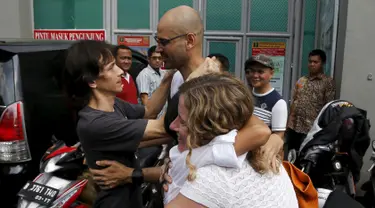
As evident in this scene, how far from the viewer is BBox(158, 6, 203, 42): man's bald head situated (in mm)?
2137

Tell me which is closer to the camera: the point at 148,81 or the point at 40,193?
the point at 40,193

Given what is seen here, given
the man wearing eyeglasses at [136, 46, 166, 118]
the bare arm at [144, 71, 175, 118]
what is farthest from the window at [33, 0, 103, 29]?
the bare arm at [144, 71, 175, 118]

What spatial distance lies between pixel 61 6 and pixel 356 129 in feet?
23.8

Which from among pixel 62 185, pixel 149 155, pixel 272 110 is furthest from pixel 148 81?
pixel 62 185

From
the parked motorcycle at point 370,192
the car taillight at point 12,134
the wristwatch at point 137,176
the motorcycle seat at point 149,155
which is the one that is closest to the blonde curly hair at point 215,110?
the wristwatch at point 137,176

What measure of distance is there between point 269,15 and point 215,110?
284 inches

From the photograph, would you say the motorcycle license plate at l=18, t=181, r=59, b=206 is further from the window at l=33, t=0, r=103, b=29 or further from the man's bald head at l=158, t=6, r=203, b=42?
the window at l=33, t=0, r=103, b=29

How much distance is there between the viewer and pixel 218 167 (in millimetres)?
1372

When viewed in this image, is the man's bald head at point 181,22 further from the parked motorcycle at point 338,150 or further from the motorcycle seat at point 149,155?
the parked motorcycle at point 338,150

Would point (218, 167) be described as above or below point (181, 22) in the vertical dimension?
below

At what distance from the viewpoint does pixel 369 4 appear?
4.64m

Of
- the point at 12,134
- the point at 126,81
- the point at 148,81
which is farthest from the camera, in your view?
the point at 148,81

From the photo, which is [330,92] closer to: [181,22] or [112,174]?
[181,22]

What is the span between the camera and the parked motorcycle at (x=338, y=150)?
11.3ft
